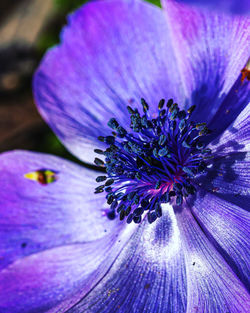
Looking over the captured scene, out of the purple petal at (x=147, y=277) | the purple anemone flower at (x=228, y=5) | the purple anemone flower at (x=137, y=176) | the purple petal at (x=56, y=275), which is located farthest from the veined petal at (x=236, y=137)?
the purple anemone flower at (x=228, y=5)

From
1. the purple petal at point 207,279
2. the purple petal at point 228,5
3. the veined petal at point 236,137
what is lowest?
the purple petal at point 207,279

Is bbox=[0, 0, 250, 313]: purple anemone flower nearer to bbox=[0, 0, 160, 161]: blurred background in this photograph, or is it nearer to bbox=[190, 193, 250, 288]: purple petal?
bbox=[190, 193, 250, 288]: purple petal

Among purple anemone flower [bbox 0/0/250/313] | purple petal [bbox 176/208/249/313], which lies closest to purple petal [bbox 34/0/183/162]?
purple anemone flower [bbox 0/0/250/313]

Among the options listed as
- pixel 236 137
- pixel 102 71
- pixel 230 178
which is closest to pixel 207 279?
pixel 230 178

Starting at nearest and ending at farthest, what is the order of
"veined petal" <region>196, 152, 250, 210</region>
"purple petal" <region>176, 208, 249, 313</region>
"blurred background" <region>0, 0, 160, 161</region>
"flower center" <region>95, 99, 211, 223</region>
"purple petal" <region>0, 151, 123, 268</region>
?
1. "purple petal" <region>176, 208, 249, 313</region>
2. "veined petal" <region>196, 152, 250, 210</region>
3. "flower center" <region>95, 99, 211, 223</region>
4. "purple petal" <region>0, 151, 123, 268</region>
5. "blurred background" <region>0, 0, 160, 161</region>

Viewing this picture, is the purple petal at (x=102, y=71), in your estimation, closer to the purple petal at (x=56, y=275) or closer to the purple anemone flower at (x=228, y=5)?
the purple petal at (x=56, y=275)
